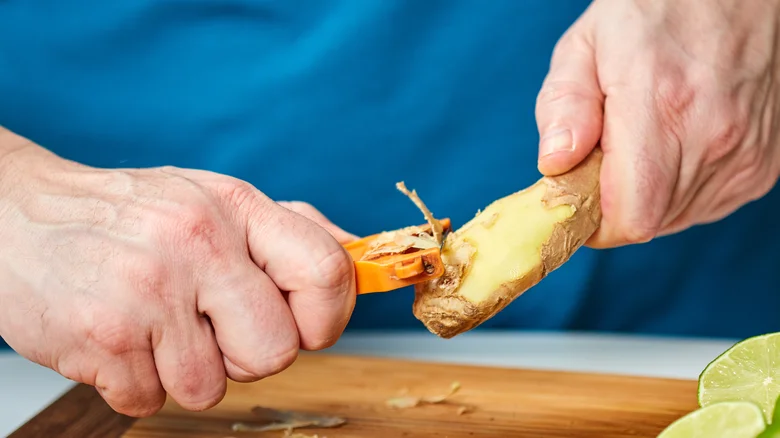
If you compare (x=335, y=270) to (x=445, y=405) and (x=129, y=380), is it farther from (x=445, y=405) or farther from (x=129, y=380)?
(x=445, y=405)

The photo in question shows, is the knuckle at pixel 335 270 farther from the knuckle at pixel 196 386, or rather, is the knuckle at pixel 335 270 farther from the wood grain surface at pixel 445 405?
the wood grain surface at pixel 445 405

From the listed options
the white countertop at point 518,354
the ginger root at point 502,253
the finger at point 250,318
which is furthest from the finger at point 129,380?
the white countertop at point 518,354

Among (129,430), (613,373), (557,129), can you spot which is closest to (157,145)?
(129,430)

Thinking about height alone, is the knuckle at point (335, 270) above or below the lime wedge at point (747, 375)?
above

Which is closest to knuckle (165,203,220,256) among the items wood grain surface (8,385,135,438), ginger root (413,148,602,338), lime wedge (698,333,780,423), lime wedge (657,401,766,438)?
ginger root (413,148,602,338)

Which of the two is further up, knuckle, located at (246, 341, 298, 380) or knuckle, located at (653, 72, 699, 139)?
knuckle, located at (653, 72, 699, 139)

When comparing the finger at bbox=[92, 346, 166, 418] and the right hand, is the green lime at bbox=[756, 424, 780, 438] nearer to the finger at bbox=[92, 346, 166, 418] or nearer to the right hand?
the right hand
